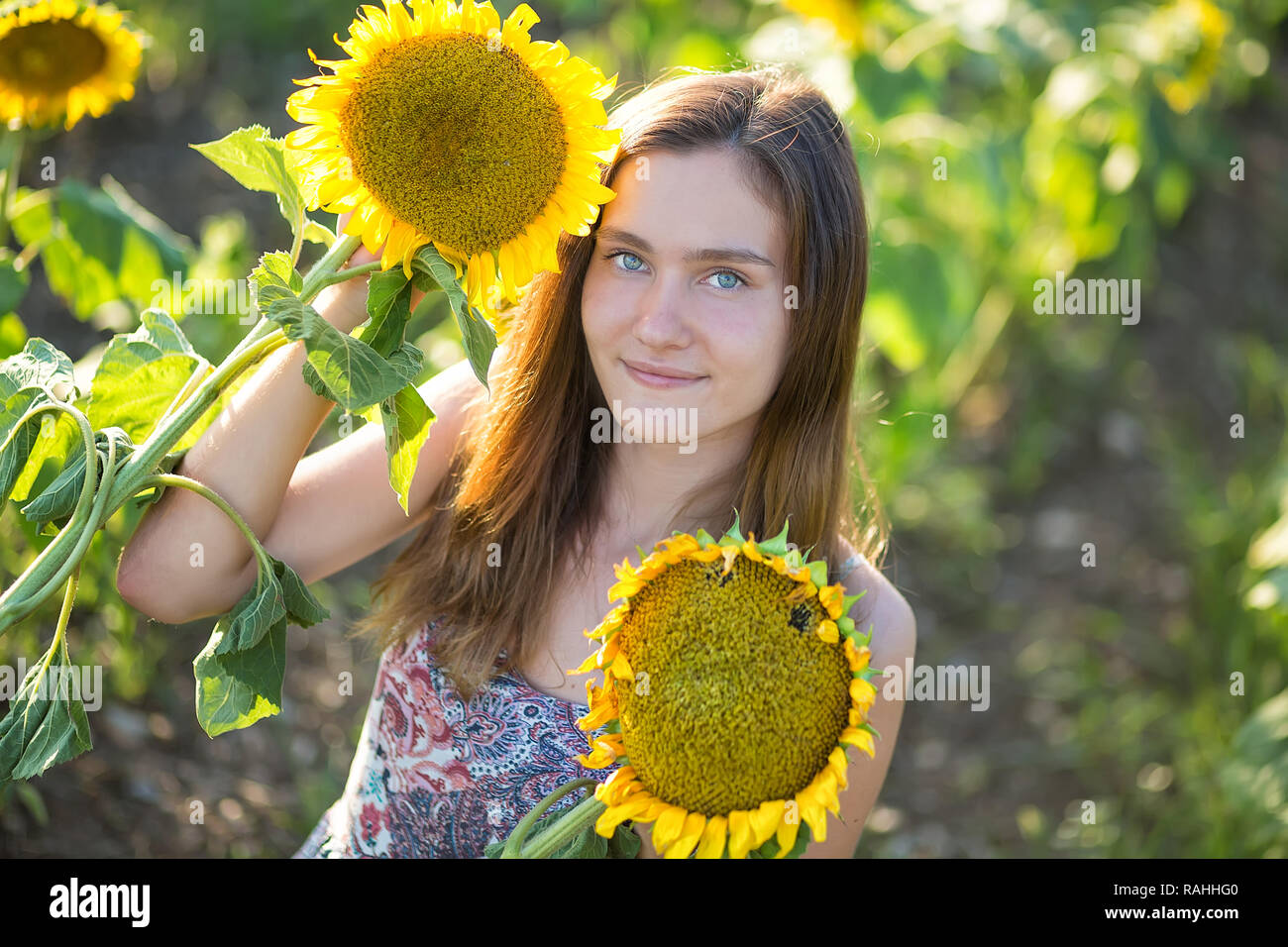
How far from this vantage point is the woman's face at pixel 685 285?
50.9 inches

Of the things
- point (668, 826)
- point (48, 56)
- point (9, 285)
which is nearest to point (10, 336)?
point (9, 285)

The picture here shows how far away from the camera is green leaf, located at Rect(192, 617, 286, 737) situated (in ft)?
Answer: 3.72

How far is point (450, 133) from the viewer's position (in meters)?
1.00

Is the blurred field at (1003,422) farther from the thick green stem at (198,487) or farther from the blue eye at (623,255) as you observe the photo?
the thick green stem at (198,487)

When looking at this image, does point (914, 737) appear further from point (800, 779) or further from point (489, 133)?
point (489, 133)

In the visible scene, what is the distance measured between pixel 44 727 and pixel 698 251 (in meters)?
0.78

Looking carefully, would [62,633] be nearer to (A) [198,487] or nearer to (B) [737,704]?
(A) [198,487]

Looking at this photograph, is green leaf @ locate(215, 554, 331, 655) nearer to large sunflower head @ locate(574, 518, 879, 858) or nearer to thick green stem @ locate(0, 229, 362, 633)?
thick green stem @ locate(0, 229, 362, 633)

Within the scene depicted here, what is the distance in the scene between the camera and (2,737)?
1.11 meters

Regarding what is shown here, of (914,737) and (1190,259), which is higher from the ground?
(1190,259)

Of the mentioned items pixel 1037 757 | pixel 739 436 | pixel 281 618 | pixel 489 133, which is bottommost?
pixel 1037 757

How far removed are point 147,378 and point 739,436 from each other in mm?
707

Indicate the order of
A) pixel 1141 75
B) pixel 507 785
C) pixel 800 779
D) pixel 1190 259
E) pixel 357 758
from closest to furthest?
pixel 800 779 → pixel 507 785 → pixel 357 758 → pixel 1141 75 → pixel 1190 259
